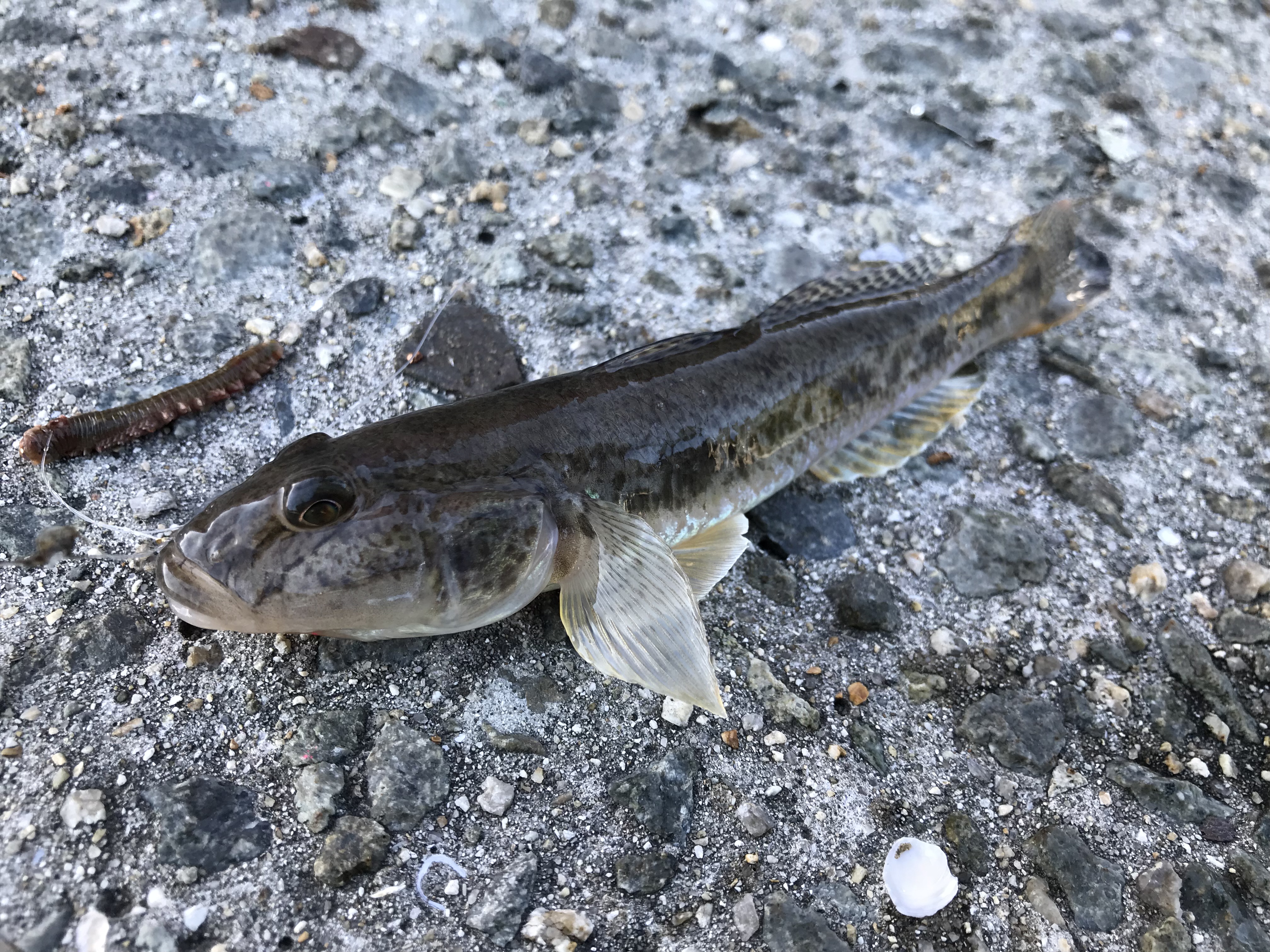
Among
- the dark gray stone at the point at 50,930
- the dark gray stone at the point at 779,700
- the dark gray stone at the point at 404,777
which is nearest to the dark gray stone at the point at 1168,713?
the dark gray stone at the point at 779,700

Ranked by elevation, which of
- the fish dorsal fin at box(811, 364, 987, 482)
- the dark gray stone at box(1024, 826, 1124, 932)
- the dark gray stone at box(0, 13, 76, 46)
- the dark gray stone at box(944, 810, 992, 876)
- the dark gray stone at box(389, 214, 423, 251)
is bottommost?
the dark gray stone at box(1024, 826, 1124, 932)

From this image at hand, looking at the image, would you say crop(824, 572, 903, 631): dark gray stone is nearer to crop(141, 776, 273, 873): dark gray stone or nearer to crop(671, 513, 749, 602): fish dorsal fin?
crop(671, 513, 749, 602): fish dorsal fin

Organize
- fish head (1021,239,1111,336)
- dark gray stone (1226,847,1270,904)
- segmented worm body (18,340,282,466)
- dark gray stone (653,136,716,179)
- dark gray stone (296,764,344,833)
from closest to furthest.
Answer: dark gray stone (296,764,344,833)
dark gray stone (1226,847,1270,904)
segmented worm body (18,340,282,466)
fish head (1021,239,1111,336)
dark gray stone (653,136,716,179)

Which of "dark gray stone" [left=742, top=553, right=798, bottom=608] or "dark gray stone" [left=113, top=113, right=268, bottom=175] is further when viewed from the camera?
"dark gray stone" [left=113, top=113, right=268, bottom=175]

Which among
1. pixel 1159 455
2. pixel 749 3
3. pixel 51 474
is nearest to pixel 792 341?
pixel 1159 455

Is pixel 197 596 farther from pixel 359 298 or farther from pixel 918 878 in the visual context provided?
pixel 918 878

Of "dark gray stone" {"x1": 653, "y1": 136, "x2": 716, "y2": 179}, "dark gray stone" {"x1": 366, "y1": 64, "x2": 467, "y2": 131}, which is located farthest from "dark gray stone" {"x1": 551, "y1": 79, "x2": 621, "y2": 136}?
"dark gray stone" {"x1": 366, "y1": 64, "x2": 467, "y2": 131}

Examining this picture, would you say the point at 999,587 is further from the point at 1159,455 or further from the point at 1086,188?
the point at 1086,188
